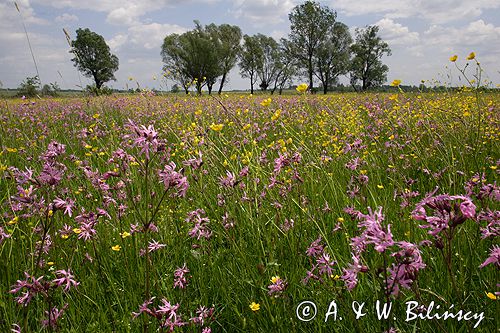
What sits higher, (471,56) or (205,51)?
(205,51)

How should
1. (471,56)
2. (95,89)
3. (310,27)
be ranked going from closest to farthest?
(471,56), (95,89), (310,27)

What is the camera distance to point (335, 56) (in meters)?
53.5

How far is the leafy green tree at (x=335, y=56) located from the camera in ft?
174

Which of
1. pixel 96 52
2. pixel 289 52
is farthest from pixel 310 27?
pixel 96 52

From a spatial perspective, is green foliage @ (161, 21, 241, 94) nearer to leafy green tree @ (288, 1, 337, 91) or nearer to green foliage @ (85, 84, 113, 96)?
leafy green tree @ (288, 1, 337, 91)

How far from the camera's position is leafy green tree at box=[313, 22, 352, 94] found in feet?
174

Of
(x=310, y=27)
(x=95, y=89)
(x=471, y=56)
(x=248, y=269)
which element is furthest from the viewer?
(x=310, y=27)

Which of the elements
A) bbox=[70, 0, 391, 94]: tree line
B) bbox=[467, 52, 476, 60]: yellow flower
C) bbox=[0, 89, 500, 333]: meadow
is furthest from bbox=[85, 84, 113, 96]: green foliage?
bbox=[70, 0, 391, 94]: tree line

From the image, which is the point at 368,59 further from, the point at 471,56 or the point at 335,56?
the point at 471,56

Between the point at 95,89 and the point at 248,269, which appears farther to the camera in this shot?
the point at 95,89

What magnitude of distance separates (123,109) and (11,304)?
7451 mm

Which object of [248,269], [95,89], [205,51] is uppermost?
[205,51]

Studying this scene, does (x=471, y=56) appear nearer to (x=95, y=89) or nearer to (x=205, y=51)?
(x=95, y=89)

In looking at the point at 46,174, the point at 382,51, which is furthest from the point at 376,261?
the point at 382,51
